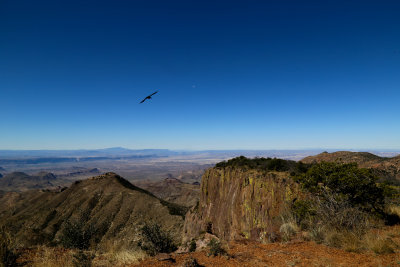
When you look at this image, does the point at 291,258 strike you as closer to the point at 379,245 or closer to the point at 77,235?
the point at 379,245

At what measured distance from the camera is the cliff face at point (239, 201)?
2141cm

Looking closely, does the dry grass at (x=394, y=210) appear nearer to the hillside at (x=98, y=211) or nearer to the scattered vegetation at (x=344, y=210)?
the scattered vegetation at (x=344, y=210)

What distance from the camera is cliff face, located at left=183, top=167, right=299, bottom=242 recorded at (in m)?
21.4

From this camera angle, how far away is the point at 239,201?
28.4m

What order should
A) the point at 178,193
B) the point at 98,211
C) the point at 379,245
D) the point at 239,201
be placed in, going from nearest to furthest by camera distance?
1. the point at 379,245
2. the point at 239,201
3. the point at 98,211
4. the point at 178,193

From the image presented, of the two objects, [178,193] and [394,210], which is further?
[178,193]

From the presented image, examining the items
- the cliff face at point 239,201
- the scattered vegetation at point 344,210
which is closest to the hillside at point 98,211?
the cliff face at point 239,201

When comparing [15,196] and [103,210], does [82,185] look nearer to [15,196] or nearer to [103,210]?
[103,210]

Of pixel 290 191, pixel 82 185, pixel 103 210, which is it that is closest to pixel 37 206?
pixel 82 185

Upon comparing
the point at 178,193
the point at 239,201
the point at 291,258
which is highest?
the point at 291,258

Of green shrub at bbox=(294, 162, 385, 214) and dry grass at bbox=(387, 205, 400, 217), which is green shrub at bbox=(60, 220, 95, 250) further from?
dry grass at bbox=(387, 205, 400, 217)

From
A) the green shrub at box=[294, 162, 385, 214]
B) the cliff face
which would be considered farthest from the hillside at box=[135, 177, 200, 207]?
the green shrub at box=[294, 162, 385, 214]

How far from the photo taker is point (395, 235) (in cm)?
786

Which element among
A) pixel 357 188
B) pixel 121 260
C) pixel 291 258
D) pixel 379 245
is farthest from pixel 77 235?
pixel 357 188
